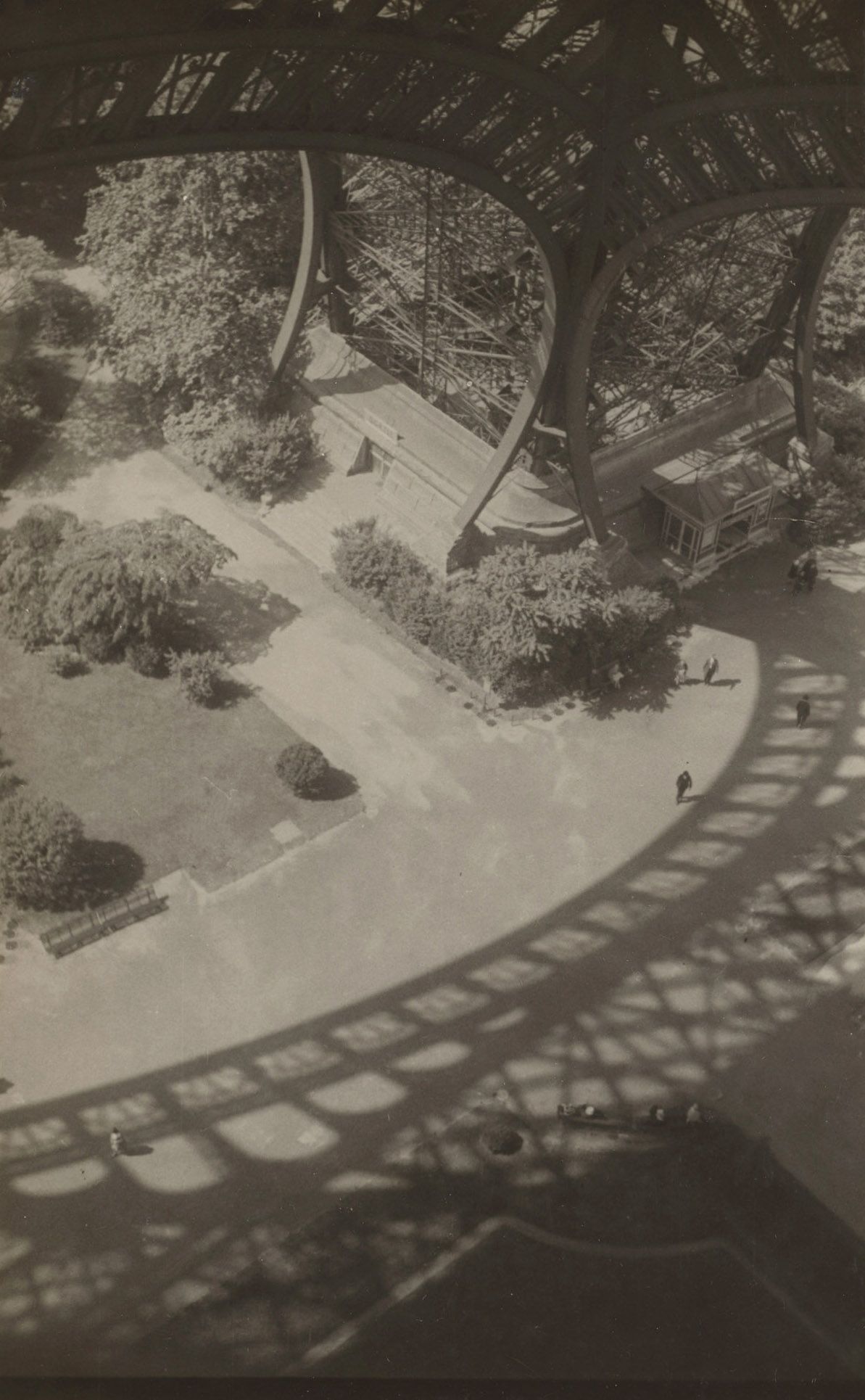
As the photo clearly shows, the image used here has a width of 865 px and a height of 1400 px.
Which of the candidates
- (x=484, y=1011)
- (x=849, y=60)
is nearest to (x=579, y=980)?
(x=484, y=1011)

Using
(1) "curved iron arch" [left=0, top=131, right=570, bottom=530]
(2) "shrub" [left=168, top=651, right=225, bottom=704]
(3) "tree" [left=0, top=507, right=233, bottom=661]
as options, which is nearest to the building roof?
(1) "curved iron arch" [left=0, top=131, right=570, bottom=530]

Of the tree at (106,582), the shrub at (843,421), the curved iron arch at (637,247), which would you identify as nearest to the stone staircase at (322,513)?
the tree at (106,582)

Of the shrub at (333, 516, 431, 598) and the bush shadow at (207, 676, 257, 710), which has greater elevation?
the shrub at (333, 516, 431, 598)

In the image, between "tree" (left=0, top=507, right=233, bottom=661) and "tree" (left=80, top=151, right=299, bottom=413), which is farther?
"tree" (left=80, top=151, right=299, bottom=413)

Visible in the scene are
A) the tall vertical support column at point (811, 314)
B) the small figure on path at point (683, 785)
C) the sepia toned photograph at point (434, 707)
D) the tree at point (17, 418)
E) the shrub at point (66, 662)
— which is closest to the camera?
the sepia toned photograph at point (434, 707)

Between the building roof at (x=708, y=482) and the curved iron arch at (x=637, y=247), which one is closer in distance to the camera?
the curved iron arch at (x=637, y=247)

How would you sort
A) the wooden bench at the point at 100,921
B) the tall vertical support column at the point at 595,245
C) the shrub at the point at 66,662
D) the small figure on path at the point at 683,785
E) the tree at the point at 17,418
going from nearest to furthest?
the tall vertical support column at the point at 595,245, the wooden bench at the point at 100,921, the small figure on path at the point at 683,785, the shrub at the point at 66,662, the tree at the point at 17,418

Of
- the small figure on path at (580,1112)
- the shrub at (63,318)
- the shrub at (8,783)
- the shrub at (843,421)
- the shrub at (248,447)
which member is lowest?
the shrub at (8,783)

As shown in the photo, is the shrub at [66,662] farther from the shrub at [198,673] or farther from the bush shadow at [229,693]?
the bush shadow at [229,693]

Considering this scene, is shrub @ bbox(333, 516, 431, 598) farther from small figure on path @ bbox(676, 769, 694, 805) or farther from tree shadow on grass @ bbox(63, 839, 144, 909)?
tree shadow on grass @ bbox(63, 839, 144, 909)
